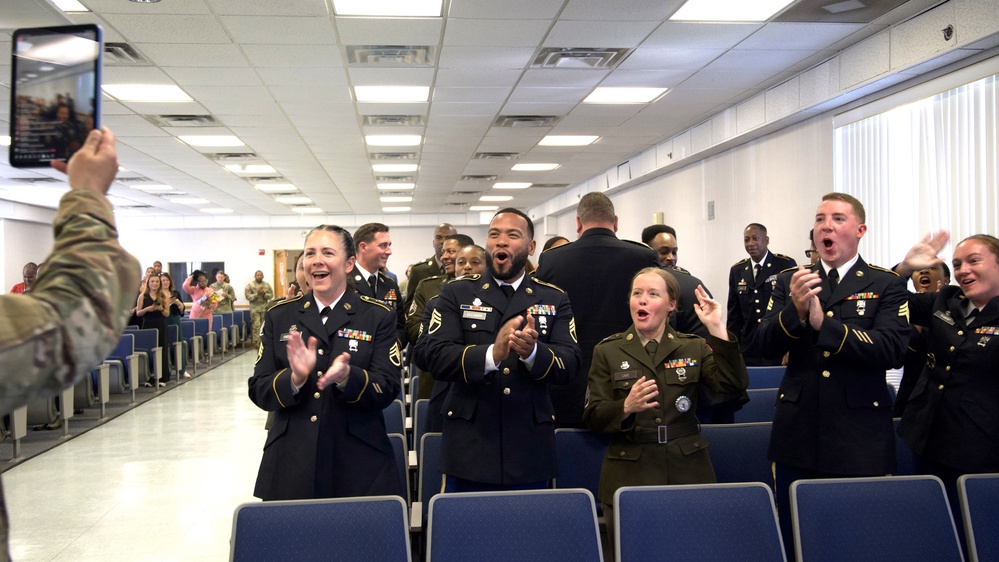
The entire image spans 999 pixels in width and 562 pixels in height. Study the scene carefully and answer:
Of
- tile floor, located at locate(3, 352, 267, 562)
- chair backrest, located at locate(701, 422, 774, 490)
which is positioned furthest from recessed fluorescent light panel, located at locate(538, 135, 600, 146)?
chair backrest, located at locate(701, 422, 774, 490)

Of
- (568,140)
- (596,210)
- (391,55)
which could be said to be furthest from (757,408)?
(568,140)

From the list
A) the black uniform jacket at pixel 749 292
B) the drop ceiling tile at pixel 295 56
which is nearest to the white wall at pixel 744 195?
the black uniform jacket at pixel 749 292

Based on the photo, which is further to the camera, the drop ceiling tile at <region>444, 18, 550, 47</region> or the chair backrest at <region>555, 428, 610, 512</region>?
the drop ceiling tile at <region>444, 18, 550, 47</region>

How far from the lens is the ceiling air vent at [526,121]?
30.5 feet

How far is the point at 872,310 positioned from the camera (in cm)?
283

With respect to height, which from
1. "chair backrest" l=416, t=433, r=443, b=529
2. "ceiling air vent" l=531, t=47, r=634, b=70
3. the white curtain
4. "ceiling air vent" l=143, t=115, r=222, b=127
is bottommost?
"chair backrest" l=416, t=433, r=443, b=529

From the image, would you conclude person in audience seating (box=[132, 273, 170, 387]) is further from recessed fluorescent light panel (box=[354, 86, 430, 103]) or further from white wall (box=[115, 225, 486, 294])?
white wall (box=[115, 225, 486, 294])

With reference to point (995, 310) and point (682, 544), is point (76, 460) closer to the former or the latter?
point (682, 544)

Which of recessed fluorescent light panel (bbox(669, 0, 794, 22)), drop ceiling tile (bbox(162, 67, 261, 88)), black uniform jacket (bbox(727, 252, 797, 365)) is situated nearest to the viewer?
recessed fluorescent light panel (bbox(669, 0, 794, 22))

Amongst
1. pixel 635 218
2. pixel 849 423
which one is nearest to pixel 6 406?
pixel 849 423

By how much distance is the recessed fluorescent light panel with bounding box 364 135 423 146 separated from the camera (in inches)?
409

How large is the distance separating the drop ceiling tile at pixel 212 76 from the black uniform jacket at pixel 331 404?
4.91 metres

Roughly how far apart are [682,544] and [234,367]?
1251cm

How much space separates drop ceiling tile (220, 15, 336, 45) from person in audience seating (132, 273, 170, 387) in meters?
5.70
